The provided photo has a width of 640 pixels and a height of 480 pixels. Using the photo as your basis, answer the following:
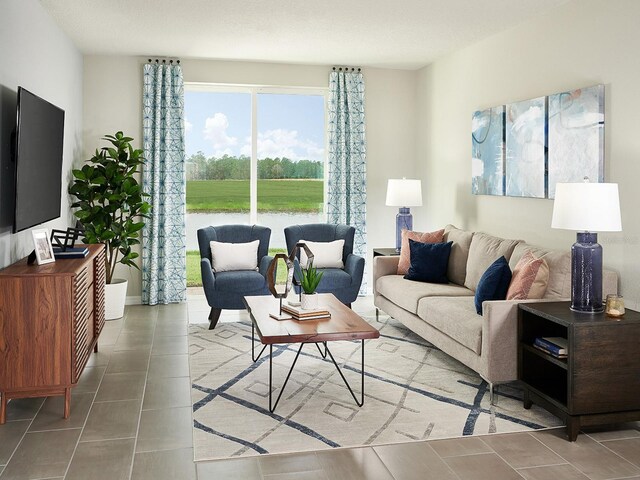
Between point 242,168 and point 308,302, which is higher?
point 242,168

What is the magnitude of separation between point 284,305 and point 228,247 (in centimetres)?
203

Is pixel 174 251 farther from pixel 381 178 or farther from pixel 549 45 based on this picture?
pixel 549 45

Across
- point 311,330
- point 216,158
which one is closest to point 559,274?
point 311,330

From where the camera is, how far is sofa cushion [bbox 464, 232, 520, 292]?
5.05m

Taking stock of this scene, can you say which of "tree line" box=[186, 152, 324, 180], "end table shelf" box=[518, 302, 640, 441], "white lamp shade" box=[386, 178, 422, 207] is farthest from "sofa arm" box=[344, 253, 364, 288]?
"end table shelf" box=[518, 302, 640, 441]

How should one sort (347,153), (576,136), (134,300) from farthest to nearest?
1. (347,153)
2. (134,300)
3. (576,136)

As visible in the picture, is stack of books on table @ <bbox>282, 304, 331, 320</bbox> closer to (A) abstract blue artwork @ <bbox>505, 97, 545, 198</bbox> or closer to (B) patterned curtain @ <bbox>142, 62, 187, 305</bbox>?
(A) abstract blue artwork @ <bbox>505, 97, 545, 198</bbox>

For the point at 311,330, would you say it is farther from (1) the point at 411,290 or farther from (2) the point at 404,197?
(2) the point at 404,197

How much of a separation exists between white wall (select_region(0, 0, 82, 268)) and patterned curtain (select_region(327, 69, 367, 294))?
2803 mm

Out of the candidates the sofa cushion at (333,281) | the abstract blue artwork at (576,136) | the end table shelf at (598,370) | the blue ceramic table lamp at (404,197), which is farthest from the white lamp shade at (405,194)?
the end table shelf at (598,370)

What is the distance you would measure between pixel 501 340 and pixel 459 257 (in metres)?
1.86

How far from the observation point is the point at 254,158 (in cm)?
745

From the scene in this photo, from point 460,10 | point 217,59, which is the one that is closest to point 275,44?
point 217,59

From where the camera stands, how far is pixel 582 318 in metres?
3.52
